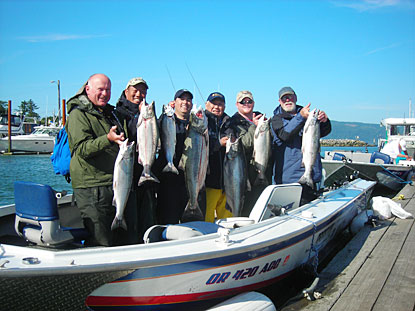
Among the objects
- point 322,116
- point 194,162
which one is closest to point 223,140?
point 194,162

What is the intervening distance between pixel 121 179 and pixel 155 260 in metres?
0.92

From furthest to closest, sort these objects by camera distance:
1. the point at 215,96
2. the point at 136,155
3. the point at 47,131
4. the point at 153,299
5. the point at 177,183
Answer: the point at 47,131
the point at 215,96
the point at 177,183
the point at 136,155
the point at 153,299

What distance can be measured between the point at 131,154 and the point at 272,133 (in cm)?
209

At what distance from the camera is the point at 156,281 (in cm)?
282

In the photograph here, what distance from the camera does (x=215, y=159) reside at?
456cm

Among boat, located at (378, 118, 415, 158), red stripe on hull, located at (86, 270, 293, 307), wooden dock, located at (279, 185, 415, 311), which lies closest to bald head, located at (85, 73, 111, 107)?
red stripe on hull, located at (86, 270, 293, 307)

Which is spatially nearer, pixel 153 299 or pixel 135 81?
pixel 153 299

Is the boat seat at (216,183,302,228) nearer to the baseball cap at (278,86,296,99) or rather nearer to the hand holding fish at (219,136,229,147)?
the hand holding fish at (219,136,229,147)

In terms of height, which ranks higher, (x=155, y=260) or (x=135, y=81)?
(x=135, y=81)

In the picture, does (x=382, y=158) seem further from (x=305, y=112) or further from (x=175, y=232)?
(x=175, y=232)

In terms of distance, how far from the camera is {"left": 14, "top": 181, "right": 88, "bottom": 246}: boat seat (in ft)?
10.6

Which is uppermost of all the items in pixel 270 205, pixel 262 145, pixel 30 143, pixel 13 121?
pixel 13 121

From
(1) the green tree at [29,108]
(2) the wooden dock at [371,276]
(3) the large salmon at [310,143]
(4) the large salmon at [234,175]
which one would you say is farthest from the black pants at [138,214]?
(1) the green tree at [29,108]

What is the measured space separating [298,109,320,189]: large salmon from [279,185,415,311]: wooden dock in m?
1.20
